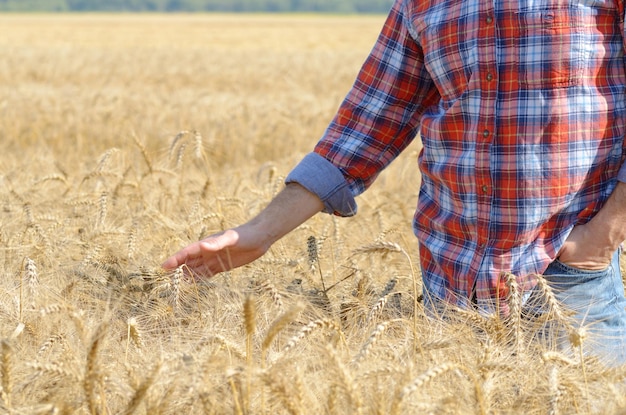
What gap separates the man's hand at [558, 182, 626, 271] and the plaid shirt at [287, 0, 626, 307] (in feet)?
0.11

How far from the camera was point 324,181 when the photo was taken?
6.42ft

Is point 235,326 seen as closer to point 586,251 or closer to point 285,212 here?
point 285,212

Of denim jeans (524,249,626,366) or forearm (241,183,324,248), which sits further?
forearm (241,183,324,248)

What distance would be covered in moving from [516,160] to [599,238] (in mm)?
241

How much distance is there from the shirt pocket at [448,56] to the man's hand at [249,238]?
390 mm

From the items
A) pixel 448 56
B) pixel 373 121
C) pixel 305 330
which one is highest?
pixel 448 56

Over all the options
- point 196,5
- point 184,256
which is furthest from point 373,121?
point 196,5

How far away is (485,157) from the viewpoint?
176cm

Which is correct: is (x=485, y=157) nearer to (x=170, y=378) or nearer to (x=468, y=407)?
(x=468, y=407)

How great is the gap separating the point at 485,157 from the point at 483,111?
0.10 meters

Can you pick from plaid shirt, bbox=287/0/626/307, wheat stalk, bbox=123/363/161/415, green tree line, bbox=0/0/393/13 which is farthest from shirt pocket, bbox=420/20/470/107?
green tree line, bbox=0/0/393/13

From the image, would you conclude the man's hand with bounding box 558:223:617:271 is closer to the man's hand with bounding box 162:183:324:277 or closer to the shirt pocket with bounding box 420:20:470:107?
the shirt pocket with bounding box 420:20:470:107

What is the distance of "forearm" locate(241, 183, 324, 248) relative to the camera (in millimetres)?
1918

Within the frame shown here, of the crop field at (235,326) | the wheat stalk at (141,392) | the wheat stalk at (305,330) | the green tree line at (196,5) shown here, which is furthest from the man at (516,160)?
the green tree line at (196,5)
